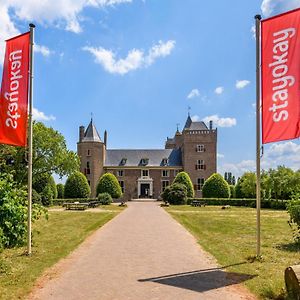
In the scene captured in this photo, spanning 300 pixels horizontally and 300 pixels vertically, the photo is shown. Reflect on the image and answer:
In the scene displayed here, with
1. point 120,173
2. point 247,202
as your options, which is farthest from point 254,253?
point 120,173

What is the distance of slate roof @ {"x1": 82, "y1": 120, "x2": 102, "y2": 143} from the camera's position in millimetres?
63656

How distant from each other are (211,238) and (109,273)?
6.52m

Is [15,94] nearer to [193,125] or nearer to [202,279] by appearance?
[202,279]

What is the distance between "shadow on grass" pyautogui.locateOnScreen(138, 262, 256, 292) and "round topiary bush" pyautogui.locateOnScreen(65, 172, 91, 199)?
152ft

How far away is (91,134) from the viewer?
64.1 meters

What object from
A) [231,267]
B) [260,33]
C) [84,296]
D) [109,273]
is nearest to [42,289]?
[84,296]

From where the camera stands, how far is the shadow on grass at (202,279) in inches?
268

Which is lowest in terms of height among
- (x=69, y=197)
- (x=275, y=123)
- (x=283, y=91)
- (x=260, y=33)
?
(x=69, y=197)

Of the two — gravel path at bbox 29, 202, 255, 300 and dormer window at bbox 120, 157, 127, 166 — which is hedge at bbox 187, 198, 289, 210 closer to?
dormer window at bbox 120, 157, 127, 166

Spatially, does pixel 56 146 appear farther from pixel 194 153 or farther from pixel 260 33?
pixel 260 33

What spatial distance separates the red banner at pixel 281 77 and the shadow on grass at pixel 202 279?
3102mm

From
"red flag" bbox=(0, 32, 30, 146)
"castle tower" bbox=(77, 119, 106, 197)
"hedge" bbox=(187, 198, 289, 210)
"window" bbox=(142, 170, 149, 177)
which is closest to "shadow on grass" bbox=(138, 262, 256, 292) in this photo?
"red flag" bbox=(0, 32, 30, 146)

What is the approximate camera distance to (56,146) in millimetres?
39688

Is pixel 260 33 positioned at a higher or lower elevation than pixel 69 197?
higher
